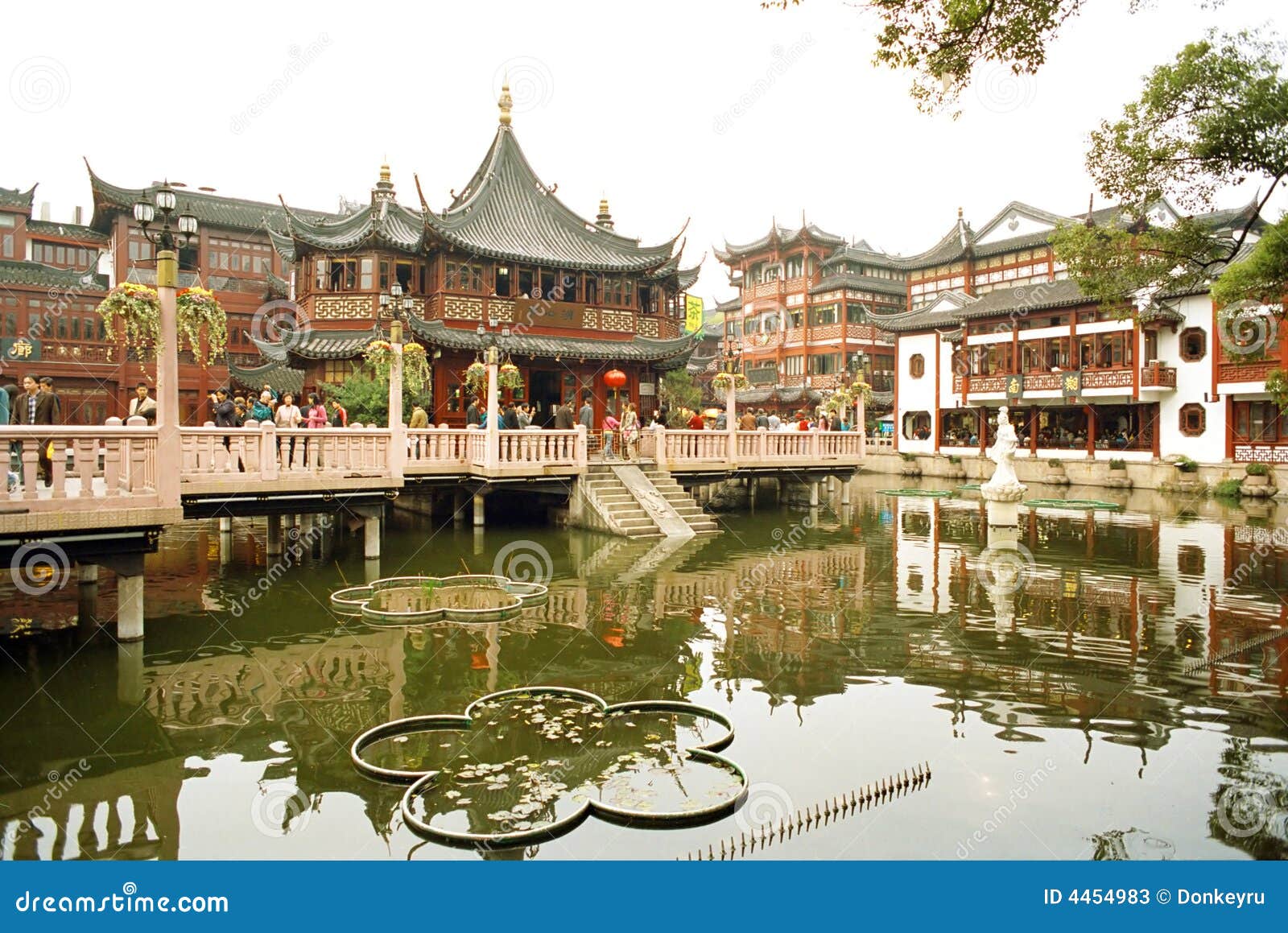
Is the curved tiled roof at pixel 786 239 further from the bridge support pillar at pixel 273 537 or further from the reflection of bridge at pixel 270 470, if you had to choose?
the bridge support pillar at pixel 273 537

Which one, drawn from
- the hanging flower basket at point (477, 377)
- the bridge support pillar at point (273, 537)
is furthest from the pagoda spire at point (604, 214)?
the bridge support pillar at point (273, 537)

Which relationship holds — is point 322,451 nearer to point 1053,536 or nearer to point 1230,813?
point 1230,813

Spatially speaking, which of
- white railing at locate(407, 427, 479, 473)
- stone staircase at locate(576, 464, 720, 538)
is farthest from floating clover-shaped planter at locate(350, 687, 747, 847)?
stone staircase at locate(576, 464, 720, 538)

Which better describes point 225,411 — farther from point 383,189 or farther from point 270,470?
point 383,189

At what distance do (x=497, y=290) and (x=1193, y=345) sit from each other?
26301 mm

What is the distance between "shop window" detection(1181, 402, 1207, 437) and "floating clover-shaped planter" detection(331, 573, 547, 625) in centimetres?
3004

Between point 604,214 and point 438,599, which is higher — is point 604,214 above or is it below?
above

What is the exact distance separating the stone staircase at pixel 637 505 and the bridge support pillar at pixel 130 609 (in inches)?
366

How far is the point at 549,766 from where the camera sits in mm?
6301

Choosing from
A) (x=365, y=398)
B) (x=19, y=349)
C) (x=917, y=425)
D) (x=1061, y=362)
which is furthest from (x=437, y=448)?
(x=917, y=425)

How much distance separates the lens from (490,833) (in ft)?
17.1

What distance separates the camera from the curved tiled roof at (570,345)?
24.1m

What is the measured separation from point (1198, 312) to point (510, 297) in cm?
2575

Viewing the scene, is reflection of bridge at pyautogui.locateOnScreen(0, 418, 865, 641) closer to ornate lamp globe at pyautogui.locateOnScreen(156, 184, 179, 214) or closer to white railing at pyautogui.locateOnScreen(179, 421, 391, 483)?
white railing at pyautogui.locateOnScreen(179, 421, 391, 483)
